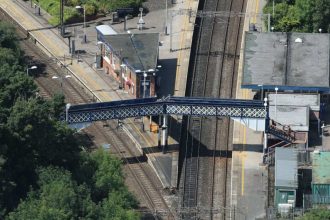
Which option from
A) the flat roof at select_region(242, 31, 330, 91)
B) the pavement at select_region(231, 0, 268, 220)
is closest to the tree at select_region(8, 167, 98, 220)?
the pavement at select_region(231, 0, 268, 220)

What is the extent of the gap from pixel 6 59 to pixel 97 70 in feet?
67.2

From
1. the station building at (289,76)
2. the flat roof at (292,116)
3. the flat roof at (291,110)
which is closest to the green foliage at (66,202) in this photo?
the flat roof at (292,116)

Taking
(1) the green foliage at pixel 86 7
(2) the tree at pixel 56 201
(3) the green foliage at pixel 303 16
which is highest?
(1) the green foliage at pixel 86 7

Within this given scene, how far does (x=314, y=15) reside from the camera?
151m

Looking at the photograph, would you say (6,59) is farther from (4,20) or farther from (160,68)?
(4,20)

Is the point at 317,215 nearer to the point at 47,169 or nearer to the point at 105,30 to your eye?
the point at 47,169

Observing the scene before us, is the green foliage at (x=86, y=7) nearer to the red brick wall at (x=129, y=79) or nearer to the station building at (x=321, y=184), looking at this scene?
the red brick wall at (x=129, y=79)

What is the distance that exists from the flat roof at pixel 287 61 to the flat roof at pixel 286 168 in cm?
1233

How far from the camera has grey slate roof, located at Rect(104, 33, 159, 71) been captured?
14088cm

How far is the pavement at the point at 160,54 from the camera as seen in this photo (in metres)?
132

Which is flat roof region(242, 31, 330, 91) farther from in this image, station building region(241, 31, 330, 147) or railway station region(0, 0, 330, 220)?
railway station region(0, 0, 330, 220)

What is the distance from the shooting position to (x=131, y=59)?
142 m

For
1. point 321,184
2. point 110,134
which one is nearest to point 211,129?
point 110,134

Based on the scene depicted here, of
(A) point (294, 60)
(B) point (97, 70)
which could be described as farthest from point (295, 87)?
(B) point (97, 70)
